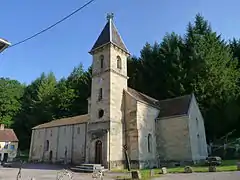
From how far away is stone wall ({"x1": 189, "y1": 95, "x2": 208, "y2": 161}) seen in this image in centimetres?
2599

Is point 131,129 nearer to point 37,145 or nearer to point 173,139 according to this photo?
point 173,139

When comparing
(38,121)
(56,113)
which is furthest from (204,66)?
(38,121)

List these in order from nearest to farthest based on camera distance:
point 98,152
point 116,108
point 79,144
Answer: point 98,152 → point 116,108 → point 79,144

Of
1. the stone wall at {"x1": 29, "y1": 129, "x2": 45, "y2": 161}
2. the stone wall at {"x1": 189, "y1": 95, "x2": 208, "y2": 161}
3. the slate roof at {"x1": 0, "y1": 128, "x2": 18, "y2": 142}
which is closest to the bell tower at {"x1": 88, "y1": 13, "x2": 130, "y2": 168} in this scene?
the stone wall at {"x1": 189, "y1": 95, "x2": 208, "y2": 161}

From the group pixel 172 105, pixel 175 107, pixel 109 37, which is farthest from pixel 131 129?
pixel 109 37

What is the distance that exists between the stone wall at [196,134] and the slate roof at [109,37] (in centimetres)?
1164

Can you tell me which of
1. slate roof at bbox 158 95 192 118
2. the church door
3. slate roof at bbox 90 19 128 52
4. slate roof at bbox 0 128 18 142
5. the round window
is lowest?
the church door

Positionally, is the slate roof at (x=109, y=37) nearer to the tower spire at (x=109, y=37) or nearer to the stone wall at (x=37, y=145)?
the tower spire at (x=109, y=37)

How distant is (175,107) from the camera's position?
2872 centimetres

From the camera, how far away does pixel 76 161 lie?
1216 inches

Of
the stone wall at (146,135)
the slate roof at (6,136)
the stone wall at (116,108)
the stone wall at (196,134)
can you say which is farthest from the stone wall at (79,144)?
the slate roof at (6,136)

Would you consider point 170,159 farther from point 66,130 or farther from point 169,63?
point 169,63

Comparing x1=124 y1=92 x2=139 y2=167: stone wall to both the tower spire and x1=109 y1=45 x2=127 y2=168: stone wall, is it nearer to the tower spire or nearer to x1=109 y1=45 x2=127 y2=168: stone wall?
x1=109 y1=45 x2=127 y2=168: stone wall

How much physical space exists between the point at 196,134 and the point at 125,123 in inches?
353
